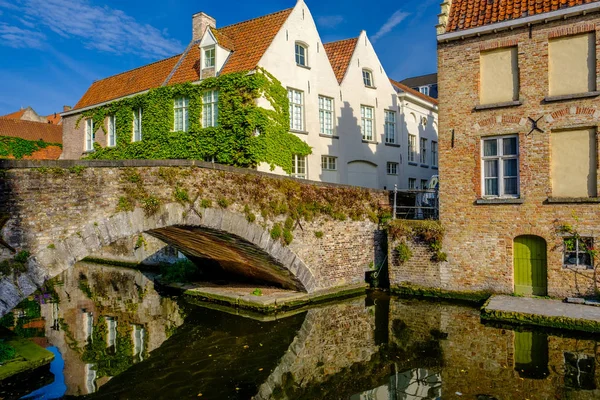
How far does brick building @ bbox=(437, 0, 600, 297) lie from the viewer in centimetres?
1137

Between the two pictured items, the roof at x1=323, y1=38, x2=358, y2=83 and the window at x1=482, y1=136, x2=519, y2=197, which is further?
the roof at x1=323, y1=38, x2=358, y2=83

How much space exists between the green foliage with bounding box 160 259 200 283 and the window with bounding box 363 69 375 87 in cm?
1193

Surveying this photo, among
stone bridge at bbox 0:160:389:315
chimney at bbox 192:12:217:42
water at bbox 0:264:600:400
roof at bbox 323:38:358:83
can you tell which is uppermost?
chimney at bbox 192:12:217:42

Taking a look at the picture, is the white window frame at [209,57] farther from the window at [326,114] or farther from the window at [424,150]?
the window at [424,150]

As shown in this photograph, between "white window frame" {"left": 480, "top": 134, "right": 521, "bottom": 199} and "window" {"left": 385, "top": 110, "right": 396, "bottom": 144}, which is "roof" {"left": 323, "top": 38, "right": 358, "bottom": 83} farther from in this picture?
"white window frame" {"left": 480, "top": 134, "right": 521, "bottom": 199}

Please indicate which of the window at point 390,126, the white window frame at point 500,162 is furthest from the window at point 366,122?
the white window frame at point 500,162

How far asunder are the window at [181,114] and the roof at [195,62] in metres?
0.94

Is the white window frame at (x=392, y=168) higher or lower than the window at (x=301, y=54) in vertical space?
lower

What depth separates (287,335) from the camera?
1004 cm

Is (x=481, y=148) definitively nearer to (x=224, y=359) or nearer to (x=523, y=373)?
(x=523, y=373)

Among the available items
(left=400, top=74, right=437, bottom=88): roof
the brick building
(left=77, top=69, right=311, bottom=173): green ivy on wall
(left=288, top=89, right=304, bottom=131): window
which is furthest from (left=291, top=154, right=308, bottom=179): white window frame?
(left=400, top=74, right=437, bottom=88): roof

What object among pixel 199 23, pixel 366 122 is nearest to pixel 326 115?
pixel 366 122

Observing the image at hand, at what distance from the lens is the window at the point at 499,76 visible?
483 inches

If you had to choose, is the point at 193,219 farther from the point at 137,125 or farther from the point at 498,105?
the point at 137,125
